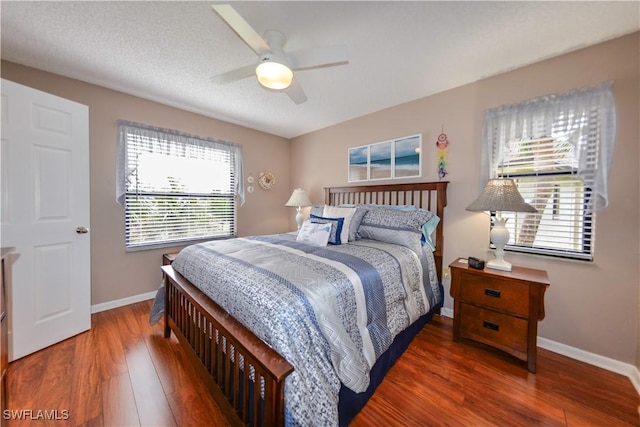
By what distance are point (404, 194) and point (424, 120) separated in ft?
2.81

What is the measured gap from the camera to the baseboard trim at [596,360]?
1636mm

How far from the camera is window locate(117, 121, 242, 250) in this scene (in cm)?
272

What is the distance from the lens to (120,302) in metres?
2.67

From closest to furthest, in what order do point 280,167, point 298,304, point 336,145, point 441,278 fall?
point 298,304, point 441,278, point 336,145, point 280,167

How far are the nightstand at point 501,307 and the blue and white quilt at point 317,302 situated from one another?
0.31 m

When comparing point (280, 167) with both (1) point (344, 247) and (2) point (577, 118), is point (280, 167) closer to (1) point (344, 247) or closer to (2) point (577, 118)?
(1) point (344, 247)

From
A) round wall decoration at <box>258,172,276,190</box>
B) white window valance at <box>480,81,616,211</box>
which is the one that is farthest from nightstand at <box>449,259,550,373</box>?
round wall decoration at <box>258,172,276,190</box>

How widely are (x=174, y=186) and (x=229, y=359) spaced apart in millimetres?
2517

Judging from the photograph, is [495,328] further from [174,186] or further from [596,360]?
[174,186]

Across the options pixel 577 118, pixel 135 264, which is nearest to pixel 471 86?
pixel 577 118

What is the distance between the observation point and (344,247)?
213 cm

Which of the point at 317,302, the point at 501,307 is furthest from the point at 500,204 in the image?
the point at 317,302

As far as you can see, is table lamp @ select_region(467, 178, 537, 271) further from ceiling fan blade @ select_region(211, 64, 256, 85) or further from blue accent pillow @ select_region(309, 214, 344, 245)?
ceiling fan blade @ select_region(211, 64, 256, 85)

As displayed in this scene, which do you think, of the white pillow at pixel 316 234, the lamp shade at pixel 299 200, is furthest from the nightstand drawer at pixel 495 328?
the lamp shade at pixel 299 200
